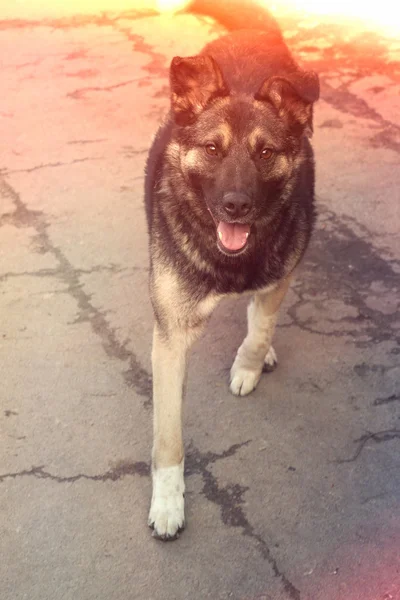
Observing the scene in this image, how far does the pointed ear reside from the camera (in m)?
2.73

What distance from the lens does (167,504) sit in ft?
8.86

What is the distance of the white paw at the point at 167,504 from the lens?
2641mm

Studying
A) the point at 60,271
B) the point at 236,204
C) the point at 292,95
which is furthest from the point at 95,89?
the point at 236,204

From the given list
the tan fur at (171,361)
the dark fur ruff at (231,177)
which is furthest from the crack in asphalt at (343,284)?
the tan fur at (171,361)

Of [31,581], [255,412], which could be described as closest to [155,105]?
A: [255,412]

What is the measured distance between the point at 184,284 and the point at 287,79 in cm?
77

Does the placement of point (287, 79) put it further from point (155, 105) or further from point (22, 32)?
point (22, 32)

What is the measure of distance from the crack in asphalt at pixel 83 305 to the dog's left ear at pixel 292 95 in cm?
122

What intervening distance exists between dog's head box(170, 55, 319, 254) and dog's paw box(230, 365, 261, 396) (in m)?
0.75

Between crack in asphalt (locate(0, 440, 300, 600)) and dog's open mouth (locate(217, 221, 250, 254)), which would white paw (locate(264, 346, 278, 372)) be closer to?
crack in asphalt (locate(0, 440, 300, 600))

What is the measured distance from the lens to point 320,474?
2.92 metres

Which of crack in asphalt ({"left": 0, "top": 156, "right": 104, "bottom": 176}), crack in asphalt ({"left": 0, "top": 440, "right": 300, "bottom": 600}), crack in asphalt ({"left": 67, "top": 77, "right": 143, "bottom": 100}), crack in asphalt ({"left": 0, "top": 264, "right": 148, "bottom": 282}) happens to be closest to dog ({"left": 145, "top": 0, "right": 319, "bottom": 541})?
A: crack in asphalt ({"left": 0, "top": 440, "right": 300, "bottom": 600})

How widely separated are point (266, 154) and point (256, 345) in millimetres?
903

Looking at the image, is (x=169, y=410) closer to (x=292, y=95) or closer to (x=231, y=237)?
(x=231, y=237)
